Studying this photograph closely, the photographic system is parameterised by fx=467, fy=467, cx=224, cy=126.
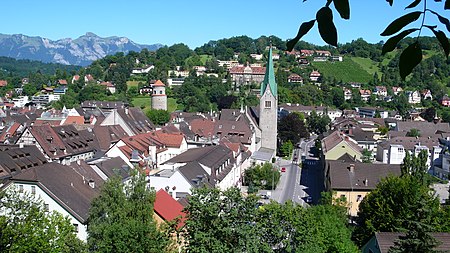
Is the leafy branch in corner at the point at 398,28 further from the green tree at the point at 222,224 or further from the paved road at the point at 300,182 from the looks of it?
the paved road at the point at 300,182

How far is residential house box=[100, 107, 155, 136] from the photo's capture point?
50.4 m

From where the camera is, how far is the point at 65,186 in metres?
23.0

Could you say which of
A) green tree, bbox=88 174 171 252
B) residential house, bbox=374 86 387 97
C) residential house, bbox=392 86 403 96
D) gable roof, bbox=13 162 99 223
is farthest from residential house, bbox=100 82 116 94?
green tree, bbox=88 174 171 252

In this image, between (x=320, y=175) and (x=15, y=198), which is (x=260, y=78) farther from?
(x=15, y=198)

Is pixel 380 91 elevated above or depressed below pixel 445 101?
above

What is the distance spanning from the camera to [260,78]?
120 meters

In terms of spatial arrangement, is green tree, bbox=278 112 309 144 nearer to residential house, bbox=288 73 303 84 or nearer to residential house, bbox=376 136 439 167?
residential house, bbox=376 136 439 167

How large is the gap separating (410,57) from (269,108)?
2193 inches

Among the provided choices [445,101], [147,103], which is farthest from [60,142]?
[445,101]

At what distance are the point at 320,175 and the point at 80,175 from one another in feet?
95.9

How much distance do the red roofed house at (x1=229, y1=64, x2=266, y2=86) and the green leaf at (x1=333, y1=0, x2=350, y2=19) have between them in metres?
116

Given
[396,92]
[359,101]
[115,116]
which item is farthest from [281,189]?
[396,92]

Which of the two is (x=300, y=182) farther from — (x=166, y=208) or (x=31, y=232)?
(x=31, y=232)

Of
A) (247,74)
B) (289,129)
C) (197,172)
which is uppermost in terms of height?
(247,74)
